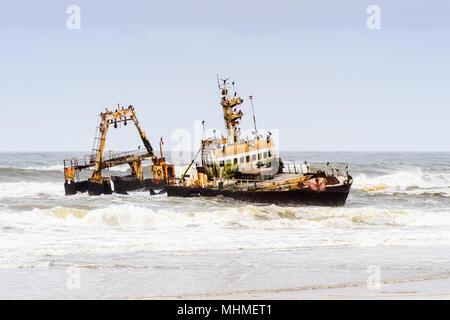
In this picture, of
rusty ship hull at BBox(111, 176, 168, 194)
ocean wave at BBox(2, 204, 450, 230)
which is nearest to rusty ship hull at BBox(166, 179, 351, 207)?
ocean wave at BBox(2, 204, 450, 230)

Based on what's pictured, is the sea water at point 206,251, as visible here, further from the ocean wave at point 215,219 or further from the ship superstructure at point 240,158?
the ship superstructure at point 240,158

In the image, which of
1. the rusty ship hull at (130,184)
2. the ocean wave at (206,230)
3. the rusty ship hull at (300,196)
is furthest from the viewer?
the rusty ship hull at (130,184)

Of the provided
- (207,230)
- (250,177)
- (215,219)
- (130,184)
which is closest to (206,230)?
(207,230)

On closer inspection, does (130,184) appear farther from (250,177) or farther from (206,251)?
(206,251)

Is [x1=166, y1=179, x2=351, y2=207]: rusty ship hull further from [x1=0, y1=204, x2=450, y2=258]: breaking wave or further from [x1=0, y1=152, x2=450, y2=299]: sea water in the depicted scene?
[x1=0, y1=152, x2=450, y2=299]: sea water

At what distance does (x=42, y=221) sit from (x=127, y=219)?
3.69m

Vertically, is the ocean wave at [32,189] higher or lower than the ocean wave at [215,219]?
lower

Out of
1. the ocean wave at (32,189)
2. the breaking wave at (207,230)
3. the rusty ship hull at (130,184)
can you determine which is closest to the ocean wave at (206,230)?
the breaking wave at (207,230)

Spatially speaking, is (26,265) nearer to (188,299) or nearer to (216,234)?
(188,299)

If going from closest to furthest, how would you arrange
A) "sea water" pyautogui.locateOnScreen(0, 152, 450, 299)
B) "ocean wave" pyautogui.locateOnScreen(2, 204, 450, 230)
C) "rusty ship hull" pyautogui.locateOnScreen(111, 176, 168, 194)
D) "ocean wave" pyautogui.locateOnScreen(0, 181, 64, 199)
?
"sea water" pyautogui.locateOnScreen(0, 152, 450, 299)
"ocean wave" pyautogui.locateOnScreen(2, 204, 450, 230)
"ocean wave" pyautogui.locateOnScreen(0, 181, 64, 199)
"rusty ship hull" pyautogui.locateOnScreen(111, 176, 168, 194)

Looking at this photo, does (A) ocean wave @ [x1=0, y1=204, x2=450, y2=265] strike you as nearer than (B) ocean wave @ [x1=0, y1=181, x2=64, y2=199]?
Yes

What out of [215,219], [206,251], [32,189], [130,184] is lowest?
[32,189]

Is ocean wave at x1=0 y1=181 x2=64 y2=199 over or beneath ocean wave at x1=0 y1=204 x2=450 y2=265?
beneath

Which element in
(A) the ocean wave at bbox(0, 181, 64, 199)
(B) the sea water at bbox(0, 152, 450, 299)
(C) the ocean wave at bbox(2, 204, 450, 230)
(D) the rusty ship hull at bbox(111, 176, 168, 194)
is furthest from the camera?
(D) the rusty ship hull at bbox(111, 176, 168, 194)
